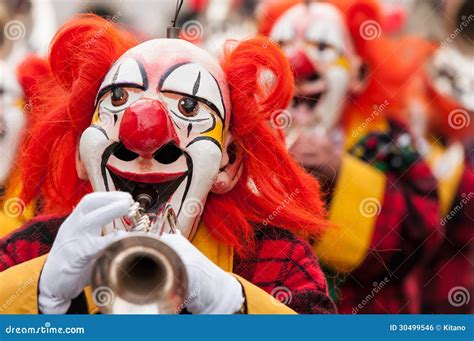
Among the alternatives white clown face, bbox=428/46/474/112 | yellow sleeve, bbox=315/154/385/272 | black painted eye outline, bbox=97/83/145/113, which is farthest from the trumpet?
white clown face, bbox=428/46/474/112

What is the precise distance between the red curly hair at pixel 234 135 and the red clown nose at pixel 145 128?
217 millimetres

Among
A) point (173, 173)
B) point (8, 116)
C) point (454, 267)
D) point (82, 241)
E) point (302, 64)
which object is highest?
point (173, 173)

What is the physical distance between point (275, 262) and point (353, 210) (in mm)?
1215

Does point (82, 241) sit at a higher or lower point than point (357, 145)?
higher

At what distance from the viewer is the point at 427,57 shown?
5.16m

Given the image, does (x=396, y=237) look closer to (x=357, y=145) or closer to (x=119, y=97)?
(x=357, y=145)

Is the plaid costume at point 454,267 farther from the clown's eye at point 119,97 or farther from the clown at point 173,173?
the clown's eye at point 119,97

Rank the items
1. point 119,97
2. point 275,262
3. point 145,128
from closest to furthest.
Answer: point 145,128 → point 119,97 → point 275,262

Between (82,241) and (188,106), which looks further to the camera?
(188,106)

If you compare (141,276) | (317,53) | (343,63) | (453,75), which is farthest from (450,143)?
(141,276)

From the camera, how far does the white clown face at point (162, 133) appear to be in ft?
9.30

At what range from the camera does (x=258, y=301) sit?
2795 mm

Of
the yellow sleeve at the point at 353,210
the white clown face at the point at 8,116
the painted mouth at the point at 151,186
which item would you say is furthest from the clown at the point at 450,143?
the painted mouth at the point at 151,186
